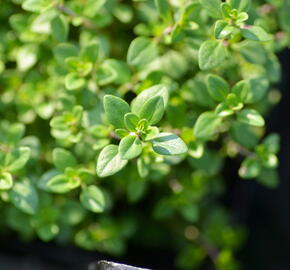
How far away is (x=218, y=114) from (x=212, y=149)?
54 cm

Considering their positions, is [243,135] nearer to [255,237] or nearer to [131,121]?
[131,121]

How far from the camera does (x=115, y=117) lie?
3.78 feet

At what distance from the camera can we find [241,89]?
51.4 inches

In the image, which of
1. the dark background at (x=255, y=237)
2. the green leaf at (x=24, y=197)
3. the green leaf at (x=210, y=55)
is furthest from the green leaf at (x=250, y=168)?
the dark background at (x=255, y=237)

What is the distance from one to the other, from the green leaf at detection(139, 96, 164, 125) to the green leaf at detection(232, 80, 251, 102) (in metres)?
0.26

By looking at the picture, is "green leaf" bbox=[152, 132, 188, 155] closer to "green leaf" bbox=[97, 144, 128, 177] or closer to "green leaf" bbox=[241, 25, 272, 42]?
"green leaf" bbox=[97, 144, 128, 177]

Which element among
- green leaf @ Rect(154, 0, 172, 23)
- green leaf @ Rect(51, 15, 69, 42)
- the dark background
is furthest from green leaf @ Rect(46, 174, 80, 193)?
the dark background

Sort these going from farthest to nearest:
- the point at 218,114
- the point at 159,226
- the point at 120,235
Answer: the point at 159,226 → the point at 120,235 → the point at 218,114

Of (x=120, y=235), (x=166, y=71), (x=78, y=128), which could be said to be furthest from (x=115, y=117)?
(x=120, y=235)

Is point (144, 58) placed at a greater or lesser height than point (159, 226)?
greater

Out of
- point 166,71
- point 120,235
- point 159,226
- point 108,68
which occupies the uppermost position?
point 108,68

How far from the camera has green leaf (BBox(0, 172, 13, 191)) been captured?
1259 mm

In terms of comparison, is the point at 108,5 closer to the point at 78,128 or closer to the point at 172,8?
the point at 172,8

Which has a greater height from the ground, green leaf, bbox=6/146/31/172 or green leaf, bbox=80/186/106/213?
green leaf, bbox=6/146/31/172
